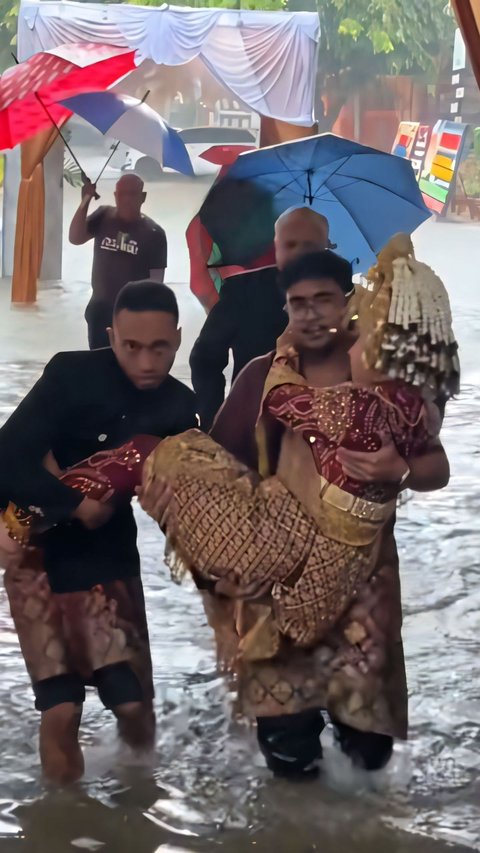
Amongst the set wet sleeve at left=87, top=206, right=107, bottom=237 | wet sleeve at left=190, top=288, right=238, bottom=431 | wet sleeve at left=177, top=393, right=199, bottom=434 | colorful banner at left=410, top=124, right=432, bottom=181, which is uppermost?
colorful banner at left=410, top=124, right=432, bottom=181

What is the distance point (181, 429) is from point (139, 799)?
2.23 ft

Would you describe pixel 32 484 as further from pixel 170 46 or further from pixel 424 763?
pixel 170 46

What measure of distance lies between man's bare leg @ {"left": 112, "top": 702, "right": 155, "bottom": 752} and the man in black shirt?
0.05 ft

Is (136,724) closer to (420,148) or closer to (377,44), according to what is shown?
(420,148)

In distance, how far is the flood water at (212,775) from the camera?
5.94ft

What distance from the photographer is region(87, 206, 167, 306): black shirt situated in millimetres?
2016

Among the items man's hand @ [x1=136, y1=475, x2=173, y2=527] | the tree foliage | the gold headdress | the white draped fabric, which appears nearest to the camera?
the gold headdress

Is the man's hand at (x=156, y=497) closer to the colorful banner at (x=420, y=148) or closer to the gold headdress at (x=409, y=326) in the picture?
the gold headdress at (x=409, y=326)

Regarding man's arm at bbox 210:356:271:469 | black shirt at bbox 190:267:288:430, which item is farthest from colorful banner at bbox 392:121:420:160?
man's arm at bbox 210:356:271:469

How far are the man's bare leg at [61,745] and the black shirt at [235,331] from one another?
0.59 m

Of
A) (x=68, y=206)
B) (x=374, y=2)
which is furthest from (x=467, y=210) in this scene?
(x=68, y=206)

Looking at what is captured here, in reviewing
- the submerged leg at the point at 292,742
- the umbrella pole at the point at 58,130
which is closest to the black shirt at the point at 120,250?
the umbrella pole at the point at 58,130

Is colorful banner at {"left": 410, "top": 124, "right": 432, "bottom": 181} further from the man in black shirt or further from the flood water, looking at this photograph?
the man in black shirt

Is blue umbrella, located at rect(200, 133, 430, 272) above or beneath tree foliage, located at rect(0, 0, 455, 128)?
beneath
